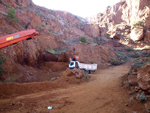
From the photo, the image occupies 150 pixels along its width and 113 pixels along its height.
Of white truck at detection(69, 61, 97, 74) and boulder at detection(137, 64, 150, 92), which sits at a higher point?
boulder at detection(137, 64, 150, 92)

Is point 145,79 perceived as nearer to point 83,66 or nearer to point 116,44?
point 83,66

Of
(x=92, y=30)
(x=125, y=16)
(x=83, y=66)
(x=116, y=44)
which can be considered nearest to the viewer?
(x=83, y=66)

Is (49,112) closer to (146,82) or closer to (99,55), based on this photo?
(146,82)

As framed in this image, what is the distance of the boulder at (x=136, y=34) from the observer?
1207 inches

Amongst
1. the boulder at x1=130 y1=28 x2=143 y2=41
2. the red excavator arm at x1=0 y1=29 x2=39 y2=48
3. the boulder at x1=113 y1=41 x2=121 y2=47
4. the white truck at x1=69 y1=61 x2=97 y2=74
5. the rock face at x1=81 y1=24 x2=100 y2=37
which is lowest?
the white truck at x1=69 y1=61 x2=97 y2=74

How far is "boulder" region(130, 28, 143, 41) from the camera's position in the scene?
101 feet

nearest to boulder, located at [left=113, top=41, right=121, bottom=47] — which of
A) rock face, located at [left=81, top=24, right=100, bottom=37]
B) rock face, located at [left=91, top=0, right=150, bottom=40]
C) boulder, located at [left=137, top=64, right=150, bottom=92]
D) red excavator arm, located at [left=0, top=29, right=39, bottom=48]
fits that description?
rock face, located at [left=91, top=0, right=150, bottom=40]

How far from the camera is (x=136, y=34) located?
31578 millimetres

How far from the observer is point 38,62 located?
14.6 metres

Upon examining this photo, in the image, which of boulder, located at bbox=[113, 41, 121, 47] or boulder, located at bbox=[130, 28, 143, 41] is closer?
boulder, located at bbox=[130, 28, 143, 41]

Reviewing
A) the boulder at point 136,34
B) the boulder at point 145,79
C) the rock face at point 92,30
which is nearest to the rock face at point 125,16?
the boulder at point 136,34

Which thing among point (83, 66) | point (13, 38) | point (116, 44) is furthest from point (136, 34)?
point (13, 38)

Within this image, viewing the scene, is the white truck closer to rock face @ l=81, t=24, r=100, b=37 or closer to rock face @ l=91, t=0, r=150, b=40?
rock face @ l=91, t=0, r=150, b=40

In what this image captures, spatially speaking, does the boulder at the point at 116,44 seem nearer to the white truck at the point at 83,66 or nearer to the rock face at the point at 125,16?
the rock face at the point at 125,16
